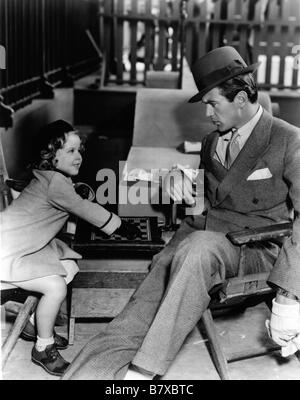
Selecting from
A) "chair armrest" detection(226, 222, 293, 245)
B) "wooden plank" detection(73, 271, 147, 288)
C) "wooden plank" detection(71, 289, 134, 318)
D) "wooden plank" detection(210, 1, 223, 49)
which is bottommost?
"wooden plank" detection(71, 289, 134, 318)

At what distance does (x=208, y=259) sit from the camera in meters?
2.56

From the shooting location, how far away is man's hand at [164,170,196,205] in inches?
119

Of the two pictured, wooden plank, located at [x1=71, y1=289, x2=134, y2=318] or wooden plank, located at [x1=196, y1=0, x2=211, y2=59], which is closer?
wooden plank, located at [x1=71, y1=289, x2=134, y2=318]

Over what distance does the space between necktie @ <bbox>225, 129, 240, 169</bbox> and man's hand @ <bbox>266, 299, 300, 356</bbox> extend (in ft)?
2.83

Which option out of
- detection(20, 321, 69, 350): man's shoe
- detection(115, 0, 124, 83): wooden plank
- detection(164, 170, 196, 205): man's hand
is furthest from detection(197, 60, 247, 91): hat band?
detection(115, 0, 124, 83): wooden plank

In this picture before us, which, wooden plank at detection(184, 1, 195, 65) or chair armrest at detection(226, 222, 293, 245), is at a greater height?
wooden plank at detection(184, 1, 195, 65)

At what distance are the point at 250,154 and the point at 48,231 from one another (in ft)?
3.63

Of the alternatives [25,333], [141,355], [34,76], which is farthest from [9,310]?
[34,76]

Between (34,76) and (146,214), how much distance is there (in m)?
3.69

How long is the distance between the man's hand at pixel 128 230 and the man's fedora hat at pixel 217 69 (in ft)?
2.47

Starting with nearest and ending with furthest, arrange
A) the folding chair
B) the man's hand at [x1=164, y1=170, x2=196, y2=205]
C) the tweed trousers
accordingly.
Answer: the tweed trousers → the folding chair → the man's hand at [x1=164, y1=170, x2=196, y2=205]

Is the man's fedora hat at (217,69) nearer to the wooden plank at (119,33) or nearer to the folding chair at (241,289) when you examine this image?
the folding chair at (241,289)

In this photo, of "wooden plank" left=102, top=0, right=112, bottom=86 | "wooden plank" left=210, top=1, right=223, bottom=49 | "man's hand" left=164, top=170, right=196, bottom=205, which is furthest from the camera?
"wooden plank" left=210, top=1, right=223, bottom=49

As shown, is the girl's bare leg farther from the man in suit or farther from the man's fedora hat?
the man's fedora hat
